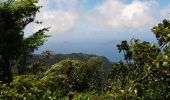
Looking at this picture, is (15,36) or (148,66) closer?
(148,66)

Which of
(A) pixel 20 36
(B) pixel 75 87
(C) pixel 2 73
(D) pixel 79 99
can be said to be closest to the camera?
(D) pixel 79 99

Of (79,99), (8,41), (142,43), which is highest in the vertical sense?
(8,41)

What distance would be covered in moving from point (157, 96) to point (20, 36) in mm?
20812

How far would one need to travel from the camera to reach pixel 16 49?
29.8 m

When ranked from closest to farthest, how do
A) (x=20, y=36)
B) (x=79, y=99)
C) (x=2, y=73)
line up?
1. (x=79, y=99)
2. (x=2, y=73)
3. (x=20, y=36)

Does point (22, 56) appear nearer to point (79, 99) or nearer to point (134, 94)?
point (79, 99)

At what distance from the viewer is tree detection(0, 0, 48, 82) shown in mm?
29031

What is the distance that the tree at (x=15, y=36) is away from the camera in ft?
95.2

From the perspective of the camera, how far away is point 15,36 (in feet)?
97.1

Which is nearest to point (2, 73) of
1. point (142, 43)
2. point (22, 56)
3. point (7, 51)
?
point (7, 51)

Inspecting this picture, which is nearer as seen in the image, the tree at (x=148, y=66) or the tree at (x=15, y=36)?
the tree at (x=148, y=66)

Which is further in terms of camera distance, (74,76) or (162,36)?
(74,76)

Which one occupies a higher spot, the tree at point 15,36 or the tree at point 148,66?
the tree at point 15,36

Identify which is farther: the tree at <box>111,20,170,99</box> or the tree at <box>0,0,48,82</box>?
the tree at <box>0,0,48,82</box>
